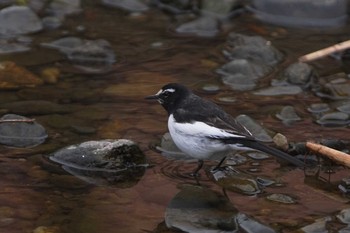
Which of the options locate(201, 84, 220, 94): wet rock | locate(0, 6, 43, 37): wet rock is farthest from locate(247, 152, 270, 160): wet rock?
locate(0, 6, 43, 37): wet rock

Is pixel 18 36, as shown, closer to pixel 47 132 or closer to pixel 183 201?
pixel 47 132

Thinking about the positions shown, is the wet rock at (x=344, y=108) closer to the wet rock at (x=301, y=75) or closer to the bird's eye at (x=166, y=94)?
the wet rock at (x=301, y=75)

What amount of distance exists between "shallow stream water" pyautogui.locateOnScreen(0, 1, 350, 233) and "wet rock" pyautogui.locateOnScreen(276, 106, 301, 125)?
0.24ft

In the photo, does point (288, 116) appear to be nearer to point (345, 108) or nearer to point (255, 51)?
point (345, 108)

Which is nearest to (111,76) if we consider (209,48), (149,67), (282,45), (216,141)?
(149,67)

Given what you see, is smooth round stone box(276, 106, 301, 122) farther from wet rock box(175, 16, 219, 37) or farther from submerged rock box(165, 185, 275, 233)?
wet rock box(175, 16, 219, 37)

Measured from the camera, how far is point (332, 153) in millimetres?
7719

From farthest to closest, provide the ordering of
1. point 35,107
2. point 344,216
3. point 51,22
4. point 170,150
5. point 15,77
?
point 51,22, point 15,77, point 35,107, point 170,150, point 344,216

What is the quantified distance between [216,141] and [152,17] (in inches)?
209

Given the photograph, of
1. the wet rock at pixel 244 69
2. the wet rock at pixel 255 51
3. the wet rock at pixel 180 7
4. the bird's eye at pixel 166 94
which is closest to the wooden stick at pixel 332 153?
the bird's eye at pixel 166 94

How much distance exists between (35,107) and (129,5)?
150 inches

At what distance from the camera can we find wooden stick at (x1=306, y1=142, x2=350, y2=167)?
7583 mm

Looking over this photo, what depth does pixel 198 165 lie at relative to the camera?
27.2 feet

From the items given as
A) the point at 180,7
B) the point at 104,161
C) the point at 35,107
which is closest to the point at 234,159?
the point at 104,161
